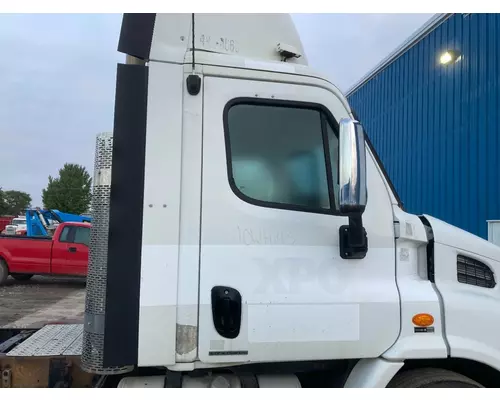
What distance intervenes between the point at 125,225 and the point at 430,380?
1712 mm

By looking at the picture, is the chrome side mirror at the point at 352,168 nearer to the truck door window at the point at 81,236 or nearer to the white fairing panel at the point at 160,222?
the white fairing panel at the point at 160,222

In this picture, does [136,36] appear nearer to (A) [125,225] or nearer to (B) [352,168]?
(A) [125,225]

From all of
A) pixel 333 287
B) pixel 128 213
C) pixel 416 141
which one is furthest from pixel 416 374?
pixel 416 141

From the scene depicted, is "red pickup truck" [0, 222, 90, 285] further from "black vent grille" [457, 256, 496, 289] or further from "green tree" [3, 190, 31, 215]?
"green tree" [3, 190, 31, 215]

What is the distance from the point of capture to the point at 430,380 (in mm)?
2113

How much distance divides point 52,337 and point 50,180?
44.3 meters

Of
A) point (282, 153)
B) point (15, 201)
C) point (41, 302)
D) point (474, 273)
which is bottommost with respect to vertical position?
point (41, 302)

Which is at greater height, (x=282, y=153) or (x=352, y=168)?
(x=282, y=153)

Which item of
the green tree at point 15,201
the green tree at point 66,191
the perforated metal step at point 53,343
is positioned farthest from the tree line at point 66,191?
the perforated metal step at point 53,343

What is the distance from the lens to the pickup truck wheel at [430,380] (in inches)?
83.1

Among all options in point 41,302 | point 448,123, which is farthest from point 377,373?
point 41,302

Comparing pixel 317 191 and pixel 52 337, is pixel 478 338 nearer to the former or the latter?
pixel 317 191

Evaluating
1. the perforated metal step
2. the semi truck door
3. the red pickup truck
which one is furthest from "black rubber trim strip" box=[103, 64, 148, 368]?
the red pickup truck

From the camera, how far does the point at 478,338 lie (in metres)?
2.12
